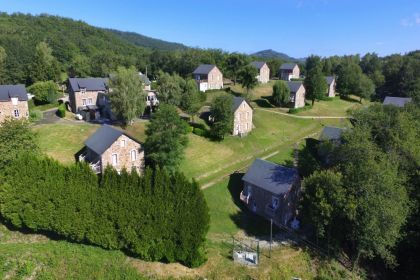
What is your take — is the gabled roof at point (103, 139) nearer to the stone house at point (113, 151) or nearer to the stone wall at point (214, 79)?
the stone house at point (113, 151)

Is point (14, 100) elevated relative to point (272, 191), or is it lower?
elevated

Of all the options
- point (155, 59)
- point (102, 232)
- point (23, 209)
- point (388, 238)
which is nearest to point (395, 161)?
point (388, 238)

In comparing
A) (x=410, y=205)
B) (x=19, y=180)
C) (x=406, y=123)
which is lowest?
(x=410, y=205)

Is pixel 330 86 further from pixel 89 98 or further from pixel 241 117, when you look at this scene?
pixel 89 98

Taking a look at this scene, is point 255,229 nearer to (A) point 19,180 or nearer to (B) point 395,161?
(B) point 395,161

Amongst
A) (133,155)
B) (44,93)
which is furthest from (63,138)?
(44,93)

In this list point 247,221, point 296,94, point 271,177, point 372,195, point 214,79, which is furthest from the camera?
point 214,79
